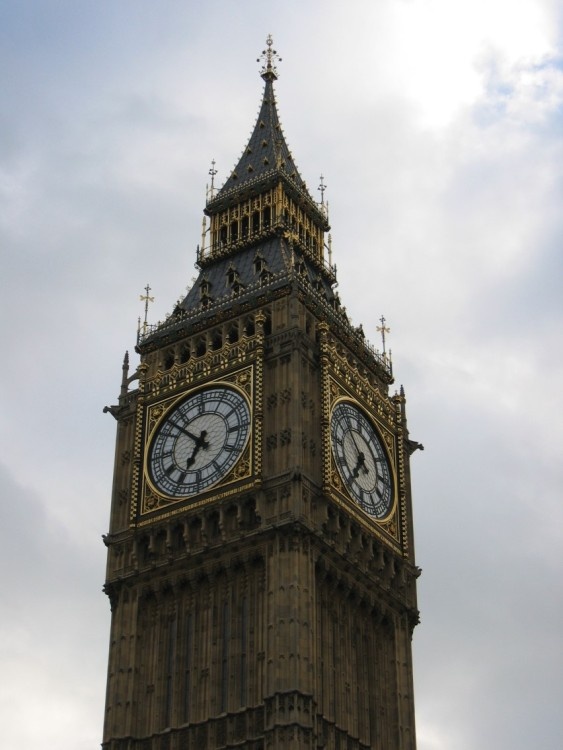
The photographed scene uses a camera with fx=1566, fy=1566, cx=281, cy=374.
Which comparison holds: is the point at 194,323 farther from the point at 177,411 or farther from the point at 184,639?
the point at 184,639

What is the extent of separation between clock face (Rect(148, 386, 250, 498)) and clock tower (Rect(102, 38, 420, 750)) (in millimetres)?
80

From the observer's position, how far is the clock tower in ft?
220

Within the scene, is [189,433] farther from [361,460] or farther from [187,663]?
[187,663]

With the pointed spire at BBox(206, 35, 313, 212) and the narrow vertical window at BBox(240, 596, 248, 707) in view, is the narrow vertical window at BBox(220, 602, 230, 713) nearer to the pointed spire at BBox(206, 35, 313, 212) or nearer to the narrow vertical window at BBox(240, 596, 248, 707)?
the narrow vertical window at BBox(240, 596, 248, 707)

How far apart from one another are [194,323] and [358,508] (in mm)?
13860

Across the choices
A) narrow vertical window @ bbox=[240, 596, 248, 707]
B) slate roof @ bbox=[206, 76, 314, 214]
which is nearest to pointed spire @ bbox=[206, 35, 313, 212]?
slate roof @ bbox=[206, 76, 314, 214]

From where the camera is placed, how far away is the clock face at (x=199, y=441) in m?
72.8

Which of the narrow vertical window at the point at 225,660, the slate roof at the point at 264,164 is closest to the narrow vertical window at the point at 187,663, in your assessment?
the narrow vertical window at the point at 225,660

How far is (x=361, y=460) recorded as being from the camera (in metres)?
75.6

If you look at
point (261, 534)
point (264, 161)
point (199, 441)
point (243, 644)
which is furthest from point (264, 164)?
point (243, 644)

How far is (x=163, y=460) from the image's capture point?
246ft

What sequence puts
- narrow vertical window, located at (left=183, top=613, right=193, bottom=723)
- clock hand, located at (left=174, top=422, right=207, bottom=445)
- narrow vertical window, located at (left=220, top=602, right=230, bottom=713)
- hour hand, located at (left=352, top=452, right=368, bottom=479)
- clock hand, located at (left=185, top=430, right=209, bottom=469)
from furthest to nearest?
1. hour hand, located at (left=352, top=452, right=368, bottom=479)
2. clock hand, located at (left=174, top=422, right=207, bottom=445)
3. clock hand, located at (left=185, top=430, right=209, bottom=469)
4. narrow vertical window, located at (left=183, top=613, right=193, bottom=723)
5. narrow vertical window, located at (left=220, top=602, right=230, bottom=713)

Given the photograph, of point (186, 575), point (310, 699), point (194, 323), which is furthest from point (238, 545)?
point (194, 323)

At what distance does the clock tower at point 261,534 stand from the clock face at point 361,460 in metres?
0.11
